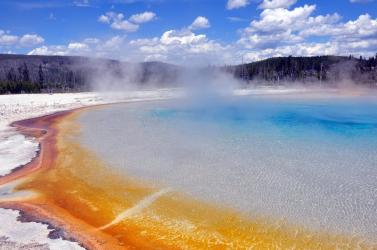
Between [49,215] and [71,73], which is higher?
[71,73]

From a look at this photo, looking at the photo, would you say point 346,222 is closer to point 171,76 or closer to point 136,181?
point 136,181

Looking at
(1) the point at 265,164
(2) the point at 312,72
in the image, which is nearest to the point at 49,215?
(1) the point at 265,164

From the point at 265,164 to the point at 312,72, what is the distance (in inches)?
2408

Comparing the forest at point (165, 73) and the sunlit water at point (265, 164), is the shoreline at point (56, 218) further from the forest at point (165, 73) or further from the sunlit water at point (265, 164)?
the forest at point (165, 73)

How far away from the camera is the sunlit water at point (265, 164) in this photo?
19.7ft

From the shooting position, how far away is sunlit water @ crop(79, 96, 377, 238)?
600cm

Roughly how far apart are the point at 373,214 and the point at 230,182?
258 cm

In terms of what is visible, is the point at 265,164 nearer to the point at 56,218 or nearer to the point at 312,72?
the point at 56,218

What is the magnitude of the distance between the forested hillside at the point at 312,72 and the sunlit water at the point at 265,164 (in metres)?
43.8

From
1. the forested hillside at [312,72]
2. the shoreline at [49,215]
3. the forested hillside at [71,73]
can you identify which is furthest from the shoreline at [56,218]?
the forested hillside at [312,72]

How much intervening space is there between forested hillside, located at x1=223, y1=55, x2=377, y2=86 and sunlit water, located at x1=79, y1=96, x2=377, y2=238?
43.8m

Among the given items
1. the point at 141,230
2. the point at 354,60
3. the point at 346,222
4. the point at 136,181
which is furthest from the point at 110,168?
the point at 354,60

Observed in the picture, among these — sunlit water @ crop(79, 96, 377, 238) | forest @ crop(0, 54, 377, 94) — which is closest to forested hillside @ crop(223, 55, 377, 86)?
forest @ crop(0, 54, 377, 94)

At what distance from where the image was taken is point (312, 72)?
65500mm
